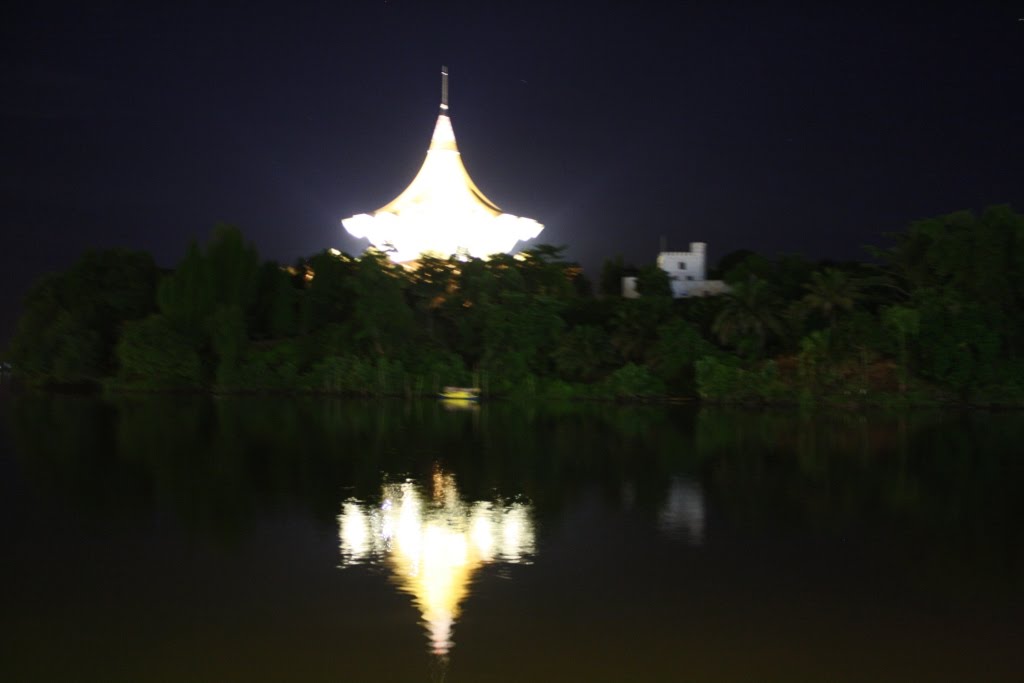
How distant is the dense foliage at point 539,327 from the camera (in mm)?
26875

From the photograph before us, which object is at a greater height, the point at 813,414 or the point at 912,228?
the point at 912,228

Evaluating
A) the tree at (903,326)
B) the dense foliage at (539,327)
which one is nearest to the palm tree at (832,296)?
the dense foliage at (539,327)

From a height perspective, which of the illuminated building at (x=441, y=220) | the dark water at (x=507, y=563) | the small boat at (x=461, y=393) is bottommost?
the dark water at (x=507, y=563)

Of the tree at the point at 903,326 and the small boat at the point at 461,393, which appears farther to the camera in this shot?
the small boat at the point at 461,393

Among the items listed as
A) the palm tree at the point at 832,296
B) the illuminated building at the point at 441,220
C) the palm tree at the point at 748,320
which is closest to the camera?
the palm tree at the point at 832,296

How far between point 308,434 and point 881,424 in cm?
1202

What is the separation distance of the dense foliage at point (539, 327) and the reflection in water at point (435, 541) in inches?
682

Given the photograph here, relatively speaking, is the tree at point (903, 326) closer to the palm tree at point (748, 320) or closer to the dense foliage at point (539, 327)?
the dense foliage at point (539, 327)

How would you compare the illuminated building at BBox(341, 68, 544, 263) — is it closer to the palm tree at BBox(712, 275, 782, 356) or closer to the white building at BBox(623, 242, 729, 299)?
the white building at BBox(623, 242, 729, 299)

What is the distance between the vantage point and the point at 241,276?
33.8 metres

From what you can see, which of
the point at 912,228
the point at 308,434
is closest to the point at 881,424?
the point at 912,228

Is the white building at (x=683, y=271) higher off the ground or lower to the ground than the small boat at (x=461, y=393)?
higher

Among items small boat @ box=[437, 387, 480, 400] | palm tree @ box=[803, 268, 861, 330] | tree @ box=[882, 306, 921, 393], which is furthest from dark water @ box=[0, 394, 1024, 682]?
small boat @ box=[437, 387, 480, 400]

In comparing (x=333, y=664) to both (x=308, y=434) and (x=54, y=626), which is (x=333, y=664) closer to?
(x=54, y=626)
